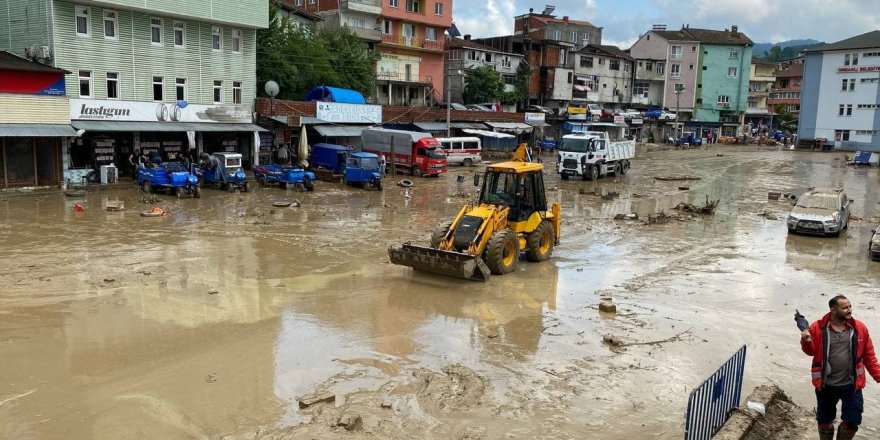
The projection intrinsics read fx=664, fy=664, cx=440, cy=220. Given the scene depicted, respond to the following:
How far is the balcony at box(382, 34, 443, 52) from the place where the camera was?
184 feet

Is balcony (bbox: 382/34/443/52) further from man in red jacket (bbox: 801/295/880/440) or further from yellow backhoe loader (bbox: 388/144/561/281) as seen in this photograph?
man in red jacket (bbox: 801/295/880/440)

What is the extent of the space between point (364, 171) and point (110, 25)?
12692 millimetres

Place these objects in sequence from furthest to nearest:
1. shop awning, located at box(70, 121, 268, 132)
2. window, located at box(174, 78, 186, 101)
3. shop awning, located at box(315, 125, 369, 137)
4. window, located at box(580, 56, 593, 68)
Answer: window, located at box(580, 56, 593, 68), shop awning, located at box(315, 125, 369, 137), window, located at box(174, 78, 186, 101), shop awning, located at box(70, 121, 268, 132)

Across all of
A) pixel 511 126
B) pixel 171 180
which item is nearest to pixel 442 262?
pixel 171 180

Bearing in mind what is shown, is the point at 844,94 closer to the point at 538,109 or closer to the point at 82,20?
the point at 538,109

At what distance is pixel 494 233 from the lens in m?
14.1

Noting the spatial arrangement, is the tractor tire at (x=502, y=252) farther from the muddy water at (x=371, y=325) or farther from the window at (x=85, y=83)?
the window at (x=85, y=83)

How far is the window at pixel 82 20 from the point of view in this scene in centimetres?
2791

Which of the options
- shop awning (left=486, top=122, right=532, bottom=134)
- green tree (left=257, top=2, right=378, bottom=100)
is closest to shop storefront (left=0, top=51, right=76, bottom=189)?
green tree (left=257, top=2, right=378, bottom=100)

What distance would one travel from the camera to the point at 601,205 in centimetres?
2731

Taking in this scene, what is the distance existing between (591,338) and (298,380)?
4758mm

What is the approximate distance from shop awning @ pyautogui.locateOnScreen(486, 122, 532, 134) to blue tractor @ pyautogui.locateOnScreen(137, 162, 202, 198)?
3115 cm

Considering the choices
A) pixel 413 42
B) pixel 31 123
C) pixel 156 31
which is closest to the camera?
pixel 31 123

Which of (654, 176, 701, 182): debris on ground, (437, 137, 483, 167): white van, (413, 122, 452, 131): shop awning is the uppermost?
(413, 122, 452, 131): shop awning
